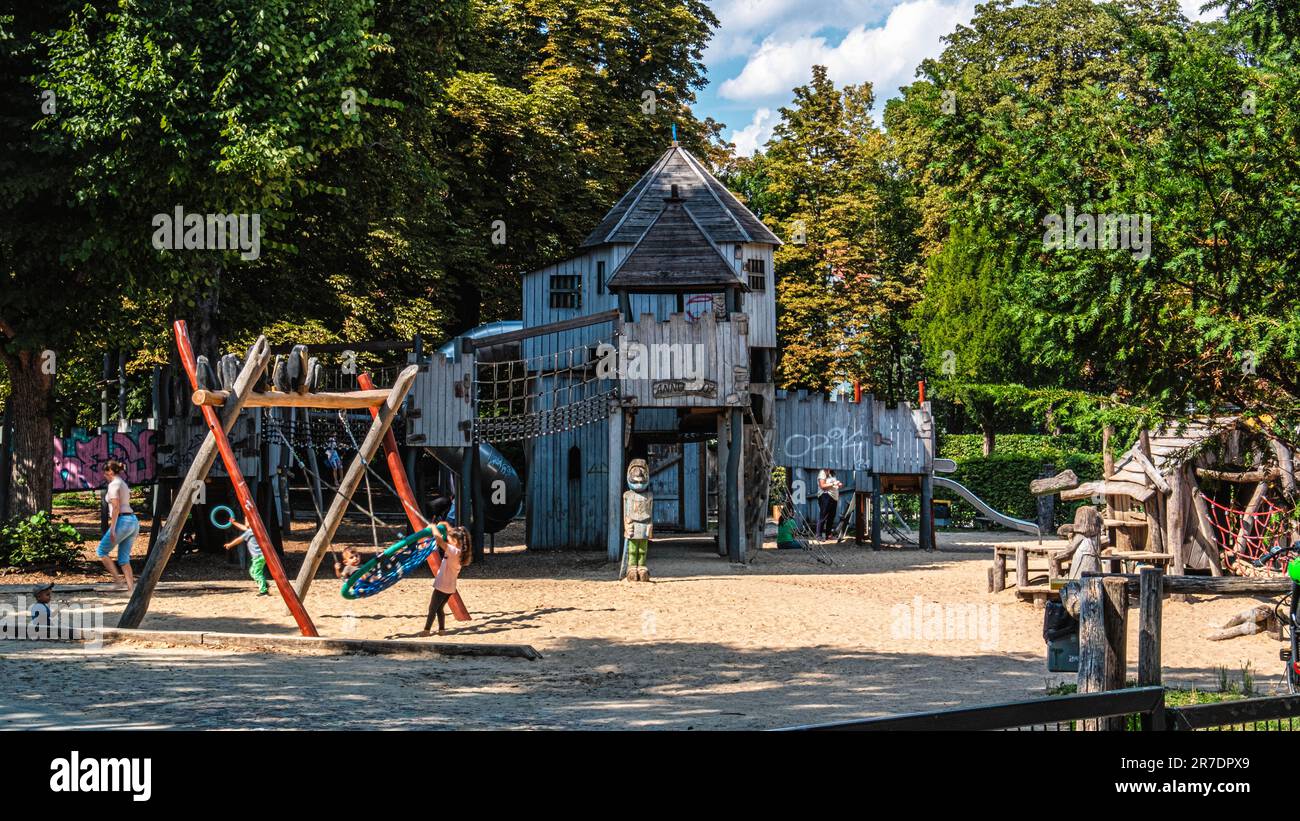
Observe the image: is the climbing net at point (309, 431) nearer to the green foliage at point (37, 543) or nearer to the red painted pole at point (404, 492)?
the green foliage at point (37, 543)

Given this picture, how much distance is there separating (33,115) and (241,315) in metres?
7.63

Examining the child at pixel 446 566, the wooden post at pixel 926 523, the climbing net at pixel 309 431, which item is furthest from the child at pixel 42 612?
the wooden post at pixel 926 523

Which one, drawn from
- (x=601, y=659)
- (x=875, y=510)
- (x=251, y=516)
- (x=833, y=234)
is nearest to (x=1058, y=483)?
(x=875, y=510)

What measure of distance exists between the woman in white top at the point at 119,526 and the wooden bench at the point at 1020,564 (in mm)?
13377

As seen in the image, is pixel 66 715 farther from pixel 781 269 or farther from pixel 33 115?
pixel 781 269

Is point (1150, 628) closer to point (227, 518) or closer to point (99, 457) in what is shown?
point (227, 518)

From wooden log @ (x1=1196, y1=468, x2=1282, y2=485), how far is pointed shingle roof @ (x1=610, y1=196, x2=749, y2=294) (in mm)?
10721

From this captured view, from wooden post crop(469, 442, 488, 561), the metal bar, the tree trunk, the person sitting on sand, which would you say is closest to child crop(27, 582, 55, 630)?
the tree trunk

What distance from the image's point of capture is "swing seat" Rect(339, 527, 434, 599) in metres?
17.0

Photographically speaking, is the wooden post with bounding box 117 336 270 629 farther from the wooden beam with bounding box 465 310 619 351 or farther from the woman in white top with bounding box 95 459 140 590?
the wooden beam with bounding box 465 310 619 351

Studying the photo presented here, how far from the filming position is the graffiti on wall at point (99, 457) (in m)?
25.2

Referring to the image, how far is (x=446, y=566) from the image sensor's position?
16.5 m

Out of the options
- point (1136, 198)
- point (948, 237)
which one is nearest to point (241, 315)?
point (1136, 198)

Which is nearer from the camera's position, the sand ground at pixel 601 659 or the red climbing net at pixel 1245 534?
the sand ground at pixel 601 659
